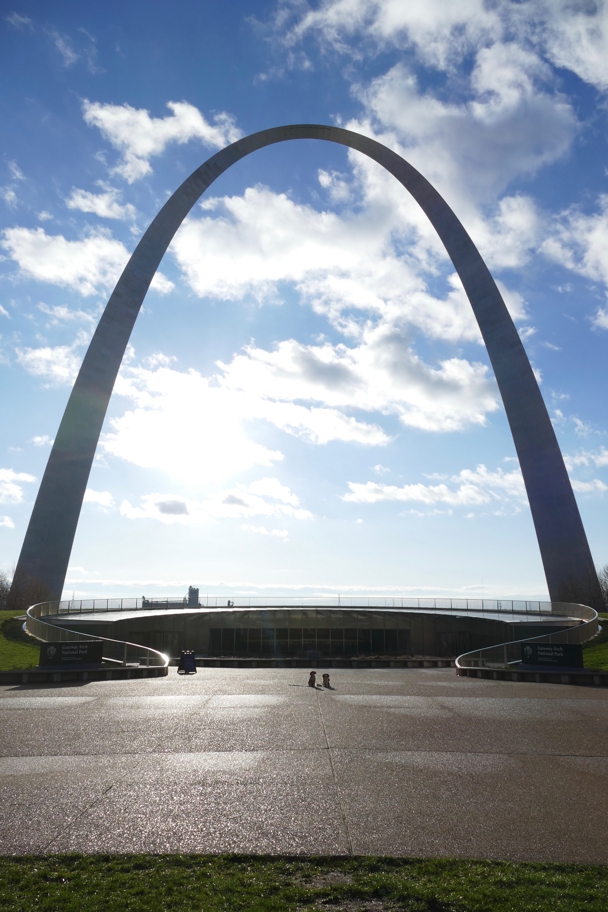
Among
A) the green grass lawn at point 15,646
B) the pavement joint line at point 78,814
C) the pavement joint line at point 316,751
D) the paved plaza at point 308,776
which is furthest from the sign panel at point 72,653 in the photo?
the pavement joint line at point 78,814

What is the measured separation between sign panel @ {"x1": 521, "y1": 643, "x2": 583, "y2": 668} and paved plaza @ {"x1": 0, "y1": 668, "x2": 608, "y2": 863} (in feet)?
18.8

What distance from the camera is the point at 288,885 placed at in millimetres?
6145

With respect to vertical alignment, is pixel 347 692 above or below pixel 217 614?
below

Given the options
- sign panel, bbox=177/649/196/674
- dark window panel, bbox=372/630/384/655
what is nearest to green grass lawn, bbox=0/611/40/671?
sign panel, bbox=177/649/196/674

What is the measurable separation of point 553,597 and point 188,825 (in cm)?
4111

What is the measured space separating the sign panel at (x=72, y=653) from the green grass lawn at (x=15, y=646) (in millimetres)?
1386

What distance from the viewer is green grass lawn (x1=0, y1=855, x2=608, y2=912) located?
18.8ft

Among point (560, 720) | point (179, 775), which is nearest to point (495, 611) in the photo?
point (560, 720)

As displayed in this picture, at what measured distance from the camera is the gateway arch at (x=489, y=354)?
4384cm

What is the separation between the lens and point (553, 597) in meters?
43.6

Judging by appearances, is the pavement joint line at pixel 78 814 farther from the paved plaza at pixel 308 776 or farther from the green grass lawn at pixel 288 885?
the green grass lawn at pixel 288 885

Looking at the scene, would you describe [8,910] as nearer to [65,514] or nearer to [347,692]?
[347,692]

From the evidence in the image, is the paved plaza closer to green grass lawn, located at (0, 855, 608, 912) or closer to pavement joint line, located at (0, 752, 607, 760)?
pavement joint line, located at (0, 752, 607, 760)

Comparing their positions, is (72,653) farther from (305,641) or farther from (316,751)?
(305,641)
